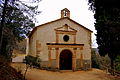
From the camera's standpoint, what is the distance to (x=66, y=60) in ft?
99.9

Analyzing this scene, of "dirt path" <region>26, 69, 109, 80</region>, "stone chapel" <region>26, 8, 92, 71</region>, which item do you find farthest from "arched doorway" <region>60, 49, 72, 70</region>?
"dirt path" <region>26, 69, 109, 80</region>

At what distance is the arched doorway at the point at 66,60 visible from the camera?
2958 centimetres

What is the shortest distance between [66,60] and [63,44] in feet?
10.7

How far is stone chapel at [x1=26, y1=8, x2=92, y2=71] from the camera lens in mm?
27719

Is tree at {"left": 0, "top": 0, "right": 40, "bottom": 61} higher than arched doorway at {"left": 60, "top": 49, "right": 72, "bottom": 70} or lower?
higher

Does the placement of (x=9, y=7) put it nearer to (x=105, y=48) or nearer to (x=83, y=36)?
(x=105, y=48)

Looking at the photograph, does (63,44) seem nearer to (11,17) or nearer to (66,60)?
(66,60)

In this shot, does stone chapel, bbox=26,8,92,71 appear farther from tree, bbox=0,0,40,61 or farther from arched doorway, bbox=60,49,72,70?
tree, bbox=0,0,40,61

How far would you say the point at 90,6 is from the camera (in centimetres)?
971

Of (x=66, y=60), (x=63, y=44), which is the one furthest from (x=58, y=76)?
(x=66, y=60)

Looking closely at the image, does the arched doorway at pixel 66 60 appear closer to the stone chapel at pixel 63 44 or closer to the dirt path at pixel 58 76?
the stone chapel at pixel 63 44

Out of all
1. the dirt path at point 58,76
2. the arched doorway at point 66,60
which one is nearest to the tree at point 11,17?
the dirt path at point 58,76

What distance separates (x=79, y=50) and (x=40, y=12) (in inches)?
529

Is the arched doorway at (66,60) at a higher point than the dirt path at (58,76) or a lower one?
higher
